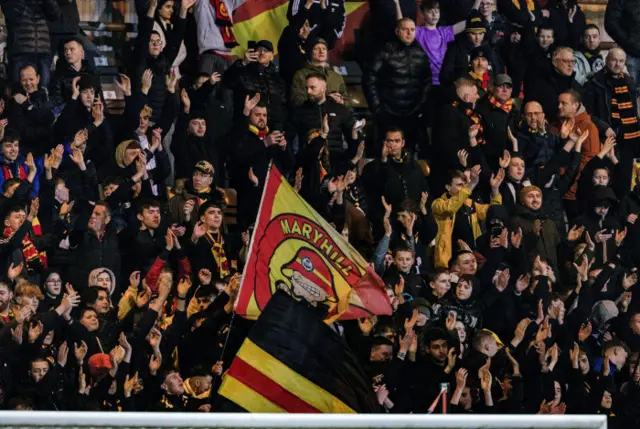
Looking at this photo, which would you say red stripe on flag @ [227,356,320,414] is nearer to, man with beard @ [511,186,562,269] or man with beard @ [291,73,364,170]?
man with beard @ [291,73,364,170]

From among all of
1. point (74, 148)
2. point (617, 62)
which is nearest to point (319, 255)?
point (74, 148)

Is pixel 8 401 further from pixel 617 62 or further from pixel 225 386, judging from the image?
pixel 617 62

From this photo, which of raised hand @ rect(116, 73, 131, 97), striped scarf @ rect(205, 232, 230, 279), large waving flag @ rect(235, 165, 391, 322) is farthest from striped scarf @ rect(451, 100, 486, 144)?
raised hand @ rect(116, 73, 131, 97)

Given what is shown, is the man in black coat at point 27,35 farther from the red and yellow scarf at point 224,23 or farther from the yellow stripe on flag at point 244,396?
the yellow stripe on flag at point 244,396

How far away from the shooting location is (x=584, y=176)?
16875 mm

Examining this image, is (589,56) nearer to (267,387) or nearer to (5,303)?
(267,387)

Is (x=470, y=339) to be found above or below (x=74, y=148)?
below

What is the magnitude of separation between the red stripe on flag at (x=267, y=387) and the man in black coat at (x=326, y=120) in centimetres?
270

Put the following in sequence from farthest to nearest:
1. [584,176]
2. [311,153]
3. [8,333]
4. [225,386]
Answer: [584,176]
[311,153]
[8,333]
[225,386]

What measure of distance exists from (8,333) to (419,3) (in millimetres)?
4564

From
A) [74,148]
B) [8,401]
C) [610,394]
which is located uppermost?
[74,148]

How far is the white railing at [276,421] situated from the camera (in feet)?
30.3

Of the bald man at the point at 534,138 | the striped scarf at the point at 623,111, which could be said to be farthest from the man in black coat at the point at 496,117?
the striped scarf at the point at 623,111

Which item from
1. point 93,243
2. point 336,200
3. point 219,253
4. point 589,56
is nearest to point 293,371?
point 219,253
